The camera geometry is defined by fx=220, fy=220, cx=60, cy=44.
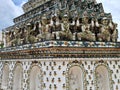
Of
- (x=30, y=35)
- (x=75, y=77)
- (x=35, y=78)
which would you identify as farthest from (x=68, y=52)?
(x=30, y=35)

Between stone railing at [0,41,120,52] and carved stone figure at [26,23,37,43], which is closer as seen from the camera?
stone railing at [0,41,120,52]

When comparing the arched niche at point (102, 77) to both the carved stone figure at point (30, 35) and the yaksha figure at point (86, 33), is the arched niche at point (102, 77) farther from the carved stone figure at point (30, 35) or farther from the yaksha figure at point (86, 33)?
the carved stone figure at point (30, 35)

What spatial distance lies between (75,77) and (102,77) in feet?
3.61

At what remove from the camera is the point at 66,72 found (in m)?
7.35

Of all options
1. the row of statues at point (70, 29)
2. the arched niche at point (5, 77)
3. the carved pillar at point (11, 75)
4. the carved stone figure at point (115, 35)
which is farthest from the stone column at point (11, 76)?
the carved stone figure at point (115, 35)

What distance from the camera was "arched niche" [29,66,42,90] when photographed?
7.67m

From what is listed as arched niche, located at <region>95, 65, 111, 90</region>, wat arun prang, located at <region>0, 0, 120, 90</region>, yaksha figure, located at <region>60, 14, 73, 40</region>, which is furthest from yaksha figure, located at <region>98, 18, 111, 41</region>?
yaksha figure, located at <region>60, 14, 73, 40</region>

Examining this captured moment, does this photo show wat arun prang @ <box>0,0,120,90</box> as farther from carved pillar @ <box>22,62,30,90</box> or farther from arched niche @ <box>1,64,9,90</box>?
arched niche @ <box>1,64,9,90</box>

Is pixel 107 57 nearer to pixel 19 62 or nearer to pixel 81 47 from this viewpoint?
pixel 81 47

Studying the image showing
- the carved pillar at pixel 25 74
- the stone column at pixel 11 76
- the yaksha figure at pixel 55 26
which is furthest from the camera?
the stone column at pixel 11 76

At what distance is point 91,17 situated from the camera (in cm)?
862

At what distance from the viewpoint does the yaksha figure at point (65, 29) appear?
773 centimetres

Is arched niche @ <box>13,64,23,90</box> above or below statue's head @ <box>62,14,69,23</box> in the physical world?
below

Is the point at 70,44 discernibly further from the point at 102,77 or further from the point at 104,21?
the point at 104,21
